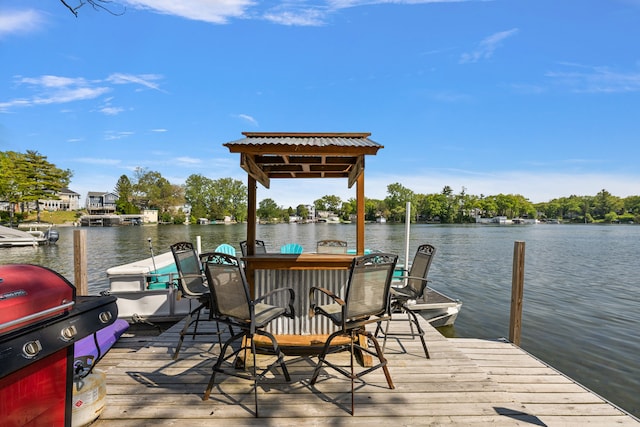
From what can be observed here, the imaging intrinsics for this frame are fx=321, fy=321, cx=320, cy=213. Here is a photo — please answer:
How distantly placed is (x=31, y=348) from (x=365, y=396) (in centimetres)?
224

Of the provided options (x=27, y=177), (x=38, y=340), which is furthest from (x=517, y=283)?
(x=27, y=177)

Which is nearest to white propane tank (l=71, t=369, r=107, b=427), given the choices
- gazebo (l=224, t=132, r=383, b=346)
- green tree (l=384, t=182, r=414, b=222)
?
gazebo (l=224, t=132, r=383, b=346)

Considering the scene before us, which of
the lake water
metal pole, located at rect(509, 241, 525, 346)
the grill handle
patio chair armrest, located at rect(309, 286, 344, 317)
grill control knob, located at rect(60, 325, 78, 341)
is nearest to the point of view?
the grill handle

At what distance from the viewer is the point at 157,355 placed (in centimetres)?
351

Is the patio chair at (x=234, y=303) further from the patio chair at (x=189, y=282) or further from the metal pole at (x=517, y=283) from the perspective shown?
the metal pole at (x=517, y=283)

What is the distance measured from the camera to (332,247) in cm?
606

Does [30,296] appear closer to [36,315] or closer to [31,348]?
[36,315]

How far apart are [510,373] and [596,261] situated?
20704 mm

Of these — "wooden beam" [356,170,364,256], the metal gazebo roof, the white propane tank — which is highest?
the metal gazebo roof

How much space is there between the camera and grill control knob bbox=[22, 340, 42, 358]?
1500 millimetres

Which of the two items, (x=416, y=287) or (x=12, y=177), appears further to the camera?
(x=12, y=177)

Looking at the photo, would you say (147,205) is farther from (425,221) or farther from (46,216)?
(425,221)

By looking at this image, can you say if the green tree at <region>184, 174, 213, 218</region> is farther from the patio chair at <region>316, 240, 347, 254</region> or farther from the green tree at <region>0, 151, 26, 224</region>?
the patio chair at <region>316, 240, 347, 254</region>

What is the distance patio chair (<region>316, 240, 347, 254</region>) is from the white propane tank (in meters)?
4.06
